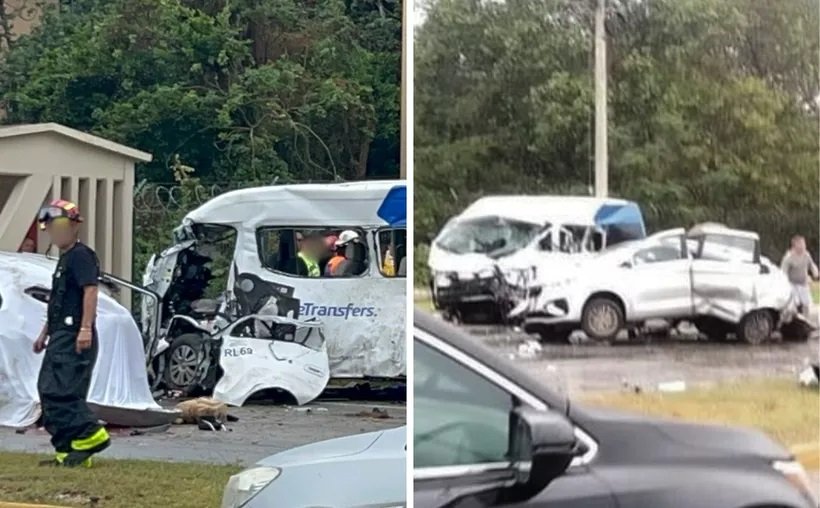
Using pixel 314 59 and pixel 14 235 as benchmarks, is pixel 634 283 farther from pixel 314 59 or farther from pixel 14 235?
pixel 14 235

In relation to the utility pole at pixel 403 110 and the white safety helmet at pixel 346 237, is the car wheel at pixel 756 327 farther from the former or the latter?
the white safety helmet at pixel 346 237

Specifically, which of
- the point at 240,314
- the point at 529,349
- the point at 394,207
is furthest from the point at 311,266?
the point at 529,349

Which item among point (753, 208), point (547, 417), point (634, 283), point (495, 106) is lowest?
point (547, 417)

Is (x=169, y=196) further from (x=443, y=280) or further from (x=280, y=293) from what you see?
(x=443, y=280)

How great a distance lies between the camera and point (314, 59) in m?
4.41

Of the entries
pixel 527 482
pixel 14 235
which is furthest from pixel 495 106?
pixel 14 235

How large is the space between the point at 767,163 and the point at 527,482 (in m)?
1.19

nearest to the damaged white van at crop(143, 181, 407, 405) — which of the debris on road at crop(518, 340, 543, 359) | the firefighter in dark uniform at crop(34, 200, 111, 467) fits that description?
the firefighter in dark uniform at crop(34, 200, 111, 467)

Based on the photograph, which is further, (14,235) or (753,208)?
(14,235)

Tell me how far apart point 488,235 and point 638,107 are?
60 centimetres

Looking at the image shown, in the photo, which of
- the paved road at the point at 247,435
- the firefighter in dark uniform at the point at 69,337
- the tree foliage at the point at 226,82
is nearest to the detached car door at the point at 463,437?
the paved road at the point at 247,435

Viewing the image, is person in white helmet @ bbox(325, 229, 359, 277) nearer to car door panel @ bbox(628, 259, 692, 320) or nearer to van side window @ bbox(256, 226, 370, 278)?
van side window @ bbox(256, 226, 370, 278)

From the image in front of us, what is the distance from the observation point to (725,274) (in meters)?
3.29

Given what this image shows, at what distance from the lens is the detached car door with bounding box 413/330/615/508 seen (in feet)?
10.7
